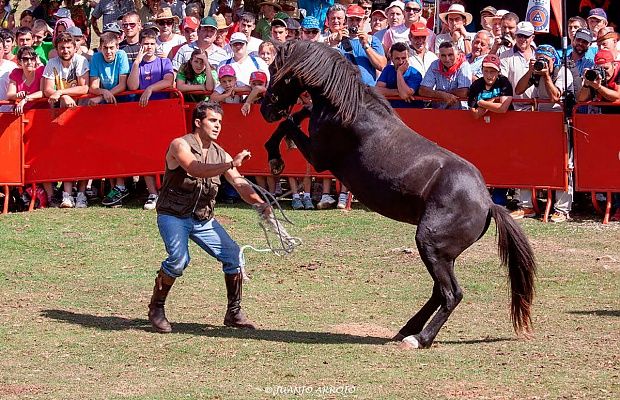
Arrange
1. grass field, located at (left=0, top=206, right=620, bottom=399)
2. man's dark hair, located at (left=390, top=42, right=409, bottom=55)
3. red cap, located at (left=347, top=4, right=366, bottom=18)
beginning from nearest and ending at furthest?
1. grass field, located at (left=0, top=206, right=620, bottom=399)
2. man's dark hair, located at (left=390, top=42, right=409, bottom=55)
3. red cap, located at (left=347, top=4, right=366, bottom=18)

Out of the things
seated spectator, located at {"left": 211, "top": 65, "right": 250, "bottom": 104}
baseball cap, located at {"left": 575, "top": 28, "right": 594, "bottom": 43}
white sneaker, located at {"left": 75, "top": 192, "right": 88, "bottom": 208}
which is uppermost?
baseball cap, located at {"left": 575, "top": 28, "right": 594, "bottom": 43}

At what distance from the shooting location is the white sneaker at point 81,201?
1456cm

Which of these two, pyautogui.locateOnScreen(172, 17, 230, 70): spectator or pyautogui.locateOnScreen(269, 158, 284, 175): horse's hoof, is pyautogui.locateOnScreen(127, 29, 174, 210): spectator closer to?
pyautogui.locateOnScreen(172, 17, 230, 70): spectator

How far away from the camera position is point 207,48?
15.1m

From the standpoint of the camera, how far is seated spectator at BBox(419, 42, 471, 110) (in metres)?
13.8

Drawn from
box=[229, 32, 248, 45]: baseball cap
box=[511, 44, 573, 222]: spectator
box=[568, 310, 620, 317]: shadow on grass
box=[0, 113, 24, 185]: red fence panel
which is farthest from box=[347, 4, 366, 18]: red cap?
box=[568, 310, 620, 317]: shadow on grass

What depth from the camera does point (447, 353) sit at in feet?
29.0

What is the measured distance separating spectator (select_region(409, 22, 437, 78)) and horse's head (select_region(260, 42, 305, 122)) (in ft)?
16.9

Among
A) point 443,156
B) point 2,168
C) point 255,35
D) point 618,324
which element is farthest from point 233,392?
point 255,35

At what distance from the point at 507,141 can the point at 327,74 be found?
516cm

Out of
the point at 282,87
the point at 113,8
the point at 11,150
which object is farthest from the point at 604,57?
the point at 113,8

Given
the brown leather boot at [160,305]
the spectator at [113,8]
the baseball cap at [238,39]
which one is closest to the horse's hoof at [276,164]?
the brown leather boot at [160,305]

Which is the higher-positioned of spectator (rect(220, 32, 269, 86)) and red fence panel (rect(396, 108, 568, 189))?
spectator (rect(220, 32, 269, 86))

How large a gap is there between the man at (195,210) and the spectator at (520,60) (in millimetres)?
5300
